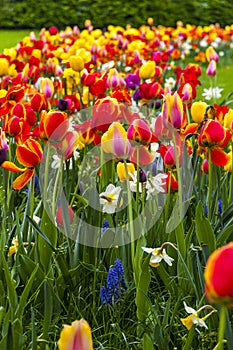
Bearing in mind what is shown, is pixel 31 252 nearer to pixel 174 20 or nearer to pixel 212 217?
pixel 212 217

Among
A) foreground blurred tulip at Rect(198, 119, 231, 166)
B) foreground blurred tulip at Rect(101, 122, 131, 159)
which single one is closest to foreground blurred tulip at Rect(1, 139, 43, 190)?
foreground blurred tulip at Rect(101, 122, 131, 159)

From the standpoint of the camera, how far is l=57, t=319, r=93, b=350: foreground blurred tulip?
1.09 m

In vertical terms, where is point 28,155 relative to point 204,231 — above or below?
above

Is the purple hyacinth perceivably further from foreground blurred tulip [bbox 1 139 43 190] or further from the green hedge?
the green hedge

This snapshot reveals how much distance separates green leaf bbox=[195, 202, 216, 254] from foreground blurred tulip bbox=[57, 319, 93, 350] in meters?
0.93

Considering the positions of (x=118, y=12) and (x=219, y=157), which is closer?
(x=219, y=157)

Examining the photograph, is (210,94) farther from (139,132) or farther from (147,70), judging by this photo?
(139,132)

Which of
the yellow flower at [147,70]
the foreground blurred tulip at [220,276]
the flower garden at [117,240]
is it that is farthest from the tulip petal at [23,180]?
the yellow flower at [147,70]

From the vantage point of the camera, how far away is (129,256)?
2209mm

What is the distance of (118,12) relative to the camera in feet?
43.3

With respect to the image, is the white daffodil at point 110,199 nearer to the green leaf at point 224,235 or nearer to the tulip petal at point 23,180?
the tulip petal at point 23,180

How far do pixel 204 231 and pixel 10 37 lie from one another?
11.0 metres

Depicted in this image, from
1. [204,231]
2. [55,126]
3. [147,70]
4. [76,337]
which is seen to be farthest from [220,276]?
[147,70]

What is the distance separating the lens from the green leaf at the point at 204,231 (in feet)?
6.51
